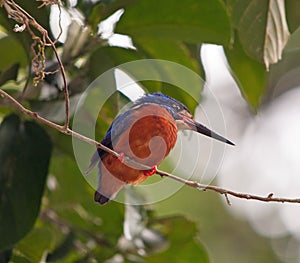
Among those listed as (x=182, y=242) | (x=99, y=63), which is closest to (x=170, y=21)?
(x=99, y=63)

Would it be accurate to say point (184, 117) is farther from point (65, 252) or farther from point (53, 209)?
point (53, 209)

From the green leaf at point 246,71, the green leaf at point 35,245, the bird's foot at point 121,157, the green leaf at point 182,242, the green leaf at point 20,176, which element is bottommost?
the green leaf at point 182,242

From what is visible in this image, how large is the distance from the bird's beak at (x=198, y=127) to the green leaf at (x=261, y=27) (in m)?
0.46

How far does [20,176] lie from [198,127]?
58 cm

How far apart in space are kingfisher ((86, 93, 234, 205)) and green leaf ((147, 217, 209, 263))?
33.2 inches

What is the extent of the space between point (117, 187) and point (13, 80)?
17.9 inches

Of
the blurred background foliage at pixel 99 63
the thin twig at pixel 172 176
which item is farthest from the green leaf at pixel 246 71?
the thin twig at pixel 172 176

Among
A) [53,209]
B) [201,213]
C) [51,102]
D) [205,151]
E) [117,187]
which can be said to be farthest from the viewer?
[201,213]

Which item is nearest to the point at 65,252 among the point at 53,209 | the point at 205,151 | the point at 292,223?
the point at 53,209

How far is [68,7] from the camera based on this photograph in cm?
212

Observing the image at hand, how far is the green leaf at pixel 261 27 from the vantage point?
2.12 m

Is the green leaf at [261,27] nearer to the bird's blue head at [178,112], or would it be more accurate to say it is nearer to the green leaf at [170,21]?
the green leaf at [170,21]

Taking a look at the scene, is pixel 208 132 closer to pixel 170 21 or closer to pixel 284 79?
pixel 170 21

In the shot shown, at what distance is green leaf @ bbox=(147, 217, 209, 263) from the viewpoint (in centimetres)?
262
